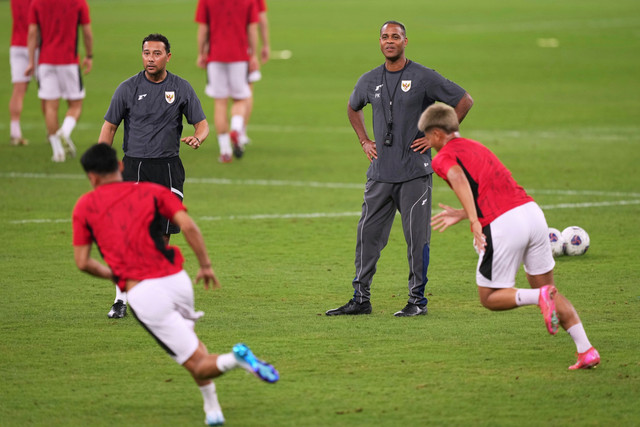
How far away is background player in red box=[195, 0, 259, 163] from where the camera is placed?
18609mm

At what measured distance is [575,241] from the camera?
38.6 ft

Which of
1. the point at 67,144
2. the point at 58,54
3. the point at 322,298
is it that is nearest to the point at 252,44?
the point at 58,54

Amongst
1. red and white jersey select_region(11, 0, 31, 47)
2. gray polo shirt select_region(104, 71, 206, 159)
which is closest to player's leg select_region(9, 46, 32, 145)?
red and white jersey select_region(11, 0, 31, 47)

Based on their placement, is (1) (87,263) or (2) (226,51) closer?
(1) (87,263)

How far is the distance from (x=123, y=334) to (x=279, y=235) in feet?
15.1

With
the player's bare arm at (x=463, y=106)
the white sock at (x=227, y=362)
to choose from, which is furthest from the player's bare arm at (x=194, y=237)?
the player's bare arm at (x=463, y=106)

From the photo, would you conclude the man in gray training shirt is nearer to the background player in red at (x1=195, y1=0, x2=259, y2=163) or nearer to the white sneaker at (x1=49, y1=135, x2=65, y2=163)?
the background player in red at (x1=195, y1=0, x2=259, y2=163)

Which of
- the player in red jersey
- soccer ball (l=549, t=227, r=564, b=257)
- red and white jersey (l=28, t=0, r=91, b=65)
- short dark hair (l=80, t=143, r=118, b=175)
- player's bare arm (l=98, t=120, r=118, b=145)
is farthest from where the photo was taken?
red and white jersey (l=28, t=0, r=91, b=65)

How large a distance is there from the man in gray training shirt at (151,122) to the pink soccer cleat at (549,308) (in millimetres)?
3559

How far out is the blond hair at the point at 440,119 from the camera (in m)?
7.72

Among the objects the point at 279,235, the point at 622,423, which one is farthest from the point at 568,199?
the point at 622,423

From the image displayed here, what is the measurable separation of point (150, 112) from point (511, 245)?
3.60 metres

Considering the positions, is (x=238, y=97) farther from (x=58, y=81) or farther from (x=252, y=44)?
(x=58, y=81)

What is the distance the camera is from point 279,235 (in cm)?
1328
